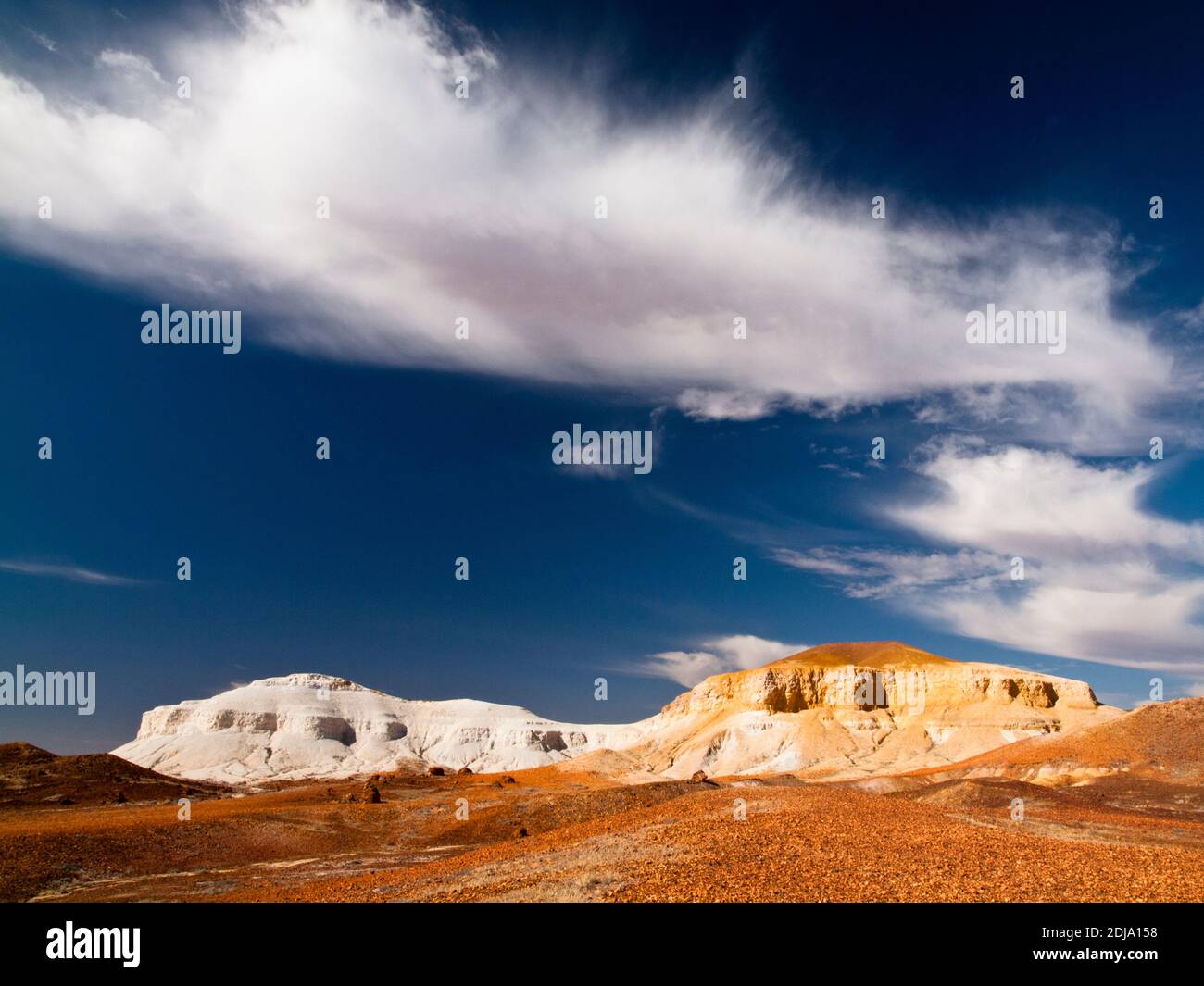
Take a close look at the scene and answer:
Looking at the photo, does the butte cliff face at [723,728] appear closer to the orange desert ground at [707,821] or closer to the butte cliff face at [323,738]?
the butte cliff face at [323,738]

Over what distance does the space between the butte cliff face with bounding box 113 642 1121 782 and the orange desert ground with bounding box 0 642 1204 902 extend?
0.89 m

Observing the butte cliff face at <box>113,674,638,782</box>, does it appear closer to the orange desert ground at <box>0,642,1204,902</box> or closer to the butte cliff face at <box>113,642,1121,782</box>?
the butte cliff face at <box>113,642,1121,782</box>

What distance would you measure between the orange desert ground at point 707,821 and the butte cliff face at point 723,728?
0.89m

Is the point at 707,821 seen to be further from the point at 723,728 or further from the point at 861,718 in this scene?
the point at 723,728

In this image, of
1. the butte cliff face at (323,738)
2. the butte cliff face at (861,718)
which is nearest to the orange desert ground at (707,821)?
the butte cliff face at (861,718)

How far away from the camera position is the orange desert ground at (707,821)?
17.2 meters

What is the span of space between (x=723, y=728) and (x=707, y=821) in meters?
129

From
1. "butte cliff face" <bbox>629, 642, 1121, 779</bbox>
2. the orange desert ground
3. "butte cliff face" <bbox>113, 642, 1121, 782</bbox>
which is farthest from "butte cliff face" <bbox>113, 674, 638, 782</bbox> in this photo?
"butte cliff face" <bbox>629, 642, 1121, 779</bbox>

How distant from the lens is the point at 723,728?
14538 centimetres

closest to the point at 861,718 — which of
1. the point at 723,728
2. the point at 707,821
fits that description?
the point at 723,728
